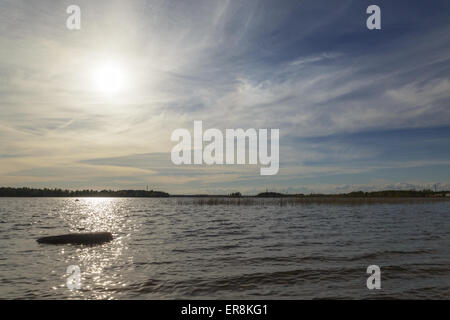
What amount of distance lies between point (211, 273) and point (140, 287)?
4081 mm

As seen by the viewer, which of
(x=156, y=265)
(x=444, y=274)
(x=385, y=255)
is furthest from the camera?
(x=385, y=255)

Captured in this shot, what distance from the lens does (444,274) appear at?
53.8 feet

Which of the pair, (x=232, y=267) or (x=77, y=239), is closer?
(x=232, y=267)

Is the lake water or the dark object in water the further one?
the dark object in water

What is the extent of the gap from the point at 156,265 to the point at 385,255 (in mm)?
15712

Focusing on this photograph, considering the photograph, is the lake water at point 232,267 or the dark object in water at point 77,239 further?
the dark object in water at point 77,239

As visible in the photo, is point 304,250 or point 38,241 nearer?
point 304,250

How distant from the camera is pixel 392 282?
1534 centimetres

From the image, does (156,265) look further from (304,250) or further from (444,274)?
(444,274)
